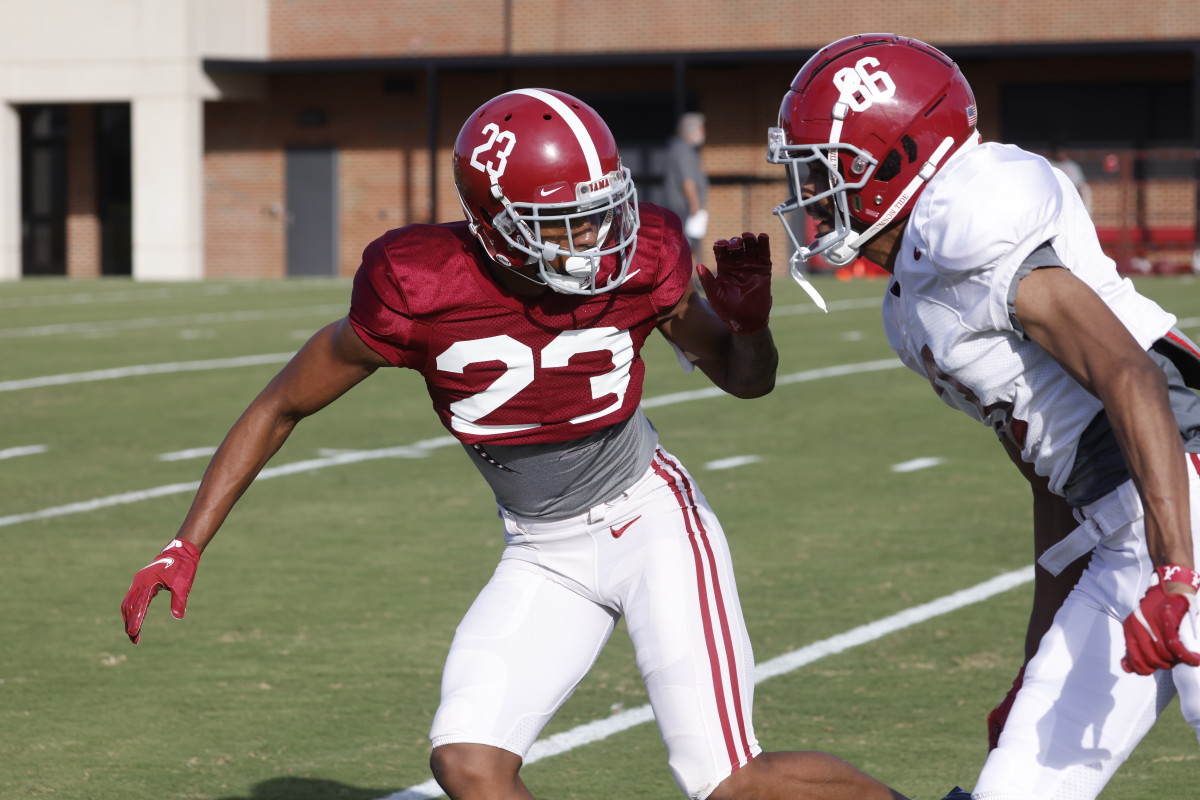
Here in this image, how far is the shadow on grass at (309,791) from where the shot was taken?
4355mm

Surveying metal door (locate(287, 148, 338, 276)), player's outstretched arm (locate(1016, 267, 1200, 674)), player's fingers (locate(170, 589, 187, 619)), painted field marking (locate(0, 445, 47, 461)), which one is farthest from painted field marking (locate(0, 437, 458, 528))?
metal door (locate(287, 148, 338, 276))

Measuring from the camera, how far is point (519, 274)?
3672 millimetres

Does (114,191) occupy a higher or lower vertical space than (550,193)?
lower

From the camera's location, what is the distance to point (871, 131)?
11.1 ft

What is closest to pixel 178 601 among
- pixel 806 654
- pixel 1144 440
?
pixel 1144 440

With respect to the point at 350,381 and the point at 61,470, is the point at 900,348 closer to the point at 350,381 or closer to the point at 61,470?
the point at 350,381

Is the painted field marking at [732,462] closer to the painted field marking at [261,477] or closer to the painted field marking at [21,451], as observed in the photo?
the painted field marking at [261,477]

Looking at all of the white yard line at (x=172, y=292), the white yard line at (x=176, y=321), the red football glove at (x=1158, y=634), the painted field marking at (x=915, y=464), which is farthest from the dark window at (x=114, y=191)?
the red football glove at (x=1158, y=634)

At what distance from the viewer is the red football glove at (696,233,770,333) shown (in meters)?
3.93

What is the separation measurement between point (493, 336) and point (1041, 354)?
1.14m

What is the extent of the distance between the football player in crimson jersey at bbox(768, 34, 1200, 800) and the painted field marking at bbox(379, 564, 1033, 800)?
153 cm

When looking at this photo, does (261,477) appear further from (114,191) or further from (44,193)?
(44,193)

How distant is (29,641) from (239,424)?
8.11 ft

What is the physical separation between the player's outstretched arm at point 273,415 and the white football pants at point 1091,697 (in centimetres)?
151
